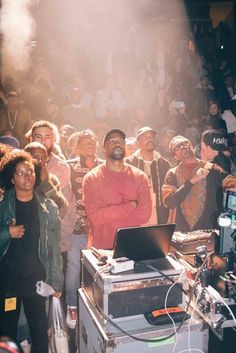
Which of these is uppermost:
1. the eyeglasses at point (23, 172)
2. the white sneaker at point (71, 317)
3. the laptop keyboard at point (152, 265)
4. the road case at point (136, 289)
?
the eyeglasses at point (23, 172)

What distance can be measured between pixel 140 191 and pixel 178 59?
7.39 meters

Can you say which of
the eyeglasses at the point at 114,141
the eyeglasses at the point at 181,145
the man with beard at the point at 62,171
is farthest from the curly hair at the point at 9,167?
the eyeglasses at the point at 181,145

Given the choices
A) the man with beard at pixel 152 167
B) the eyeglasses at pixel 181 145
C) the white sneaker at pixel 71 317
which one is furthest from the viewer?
the man with beard at pixel 152 167

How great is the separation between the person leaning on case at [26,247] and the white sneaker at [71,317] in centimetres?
74

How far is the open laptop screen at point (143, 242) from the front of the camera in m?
2.74

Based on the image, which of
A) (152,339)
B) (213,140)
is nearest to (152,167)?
(213,140)

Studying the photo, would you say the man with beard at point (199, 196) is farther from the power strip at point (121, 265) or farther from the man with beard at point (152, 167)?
the power strip at point (121, 265)

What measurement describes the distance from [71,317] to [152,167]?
1.83 m

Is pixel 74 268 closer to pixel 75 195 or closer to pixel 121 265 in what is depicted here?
pixel 75 195

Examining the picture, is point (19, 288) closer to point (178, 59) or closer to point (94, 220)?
point (94, 220)

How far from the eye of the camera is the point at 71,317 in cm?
414

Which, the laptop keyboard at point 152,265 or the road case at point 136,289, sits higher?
the laptop keyboard at point 152,265

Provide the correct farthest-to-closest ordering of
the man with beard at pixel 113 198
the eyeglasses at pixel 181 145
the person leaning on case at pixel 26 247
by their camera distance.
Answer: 1. the eyeglasses at pixel 181 145
2. the man with beard at pixel 113 198
3. the person leaning on case at pixel 26 247

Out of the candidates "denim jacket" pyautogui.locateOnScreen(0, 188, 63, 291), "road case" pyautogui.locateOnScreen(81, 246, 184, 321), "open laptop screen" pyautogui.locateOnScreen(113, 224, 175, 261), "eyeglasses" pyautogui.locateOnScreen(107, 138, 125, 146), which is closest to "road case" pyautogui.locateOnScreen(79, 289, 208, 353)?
"road case" pyautogui.locateOnScreen(81, 246, 184, 321)
